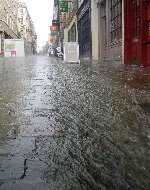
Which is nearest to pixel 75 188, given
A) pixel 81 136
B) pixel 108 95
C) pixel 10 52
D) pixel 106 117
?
pixel 81 136

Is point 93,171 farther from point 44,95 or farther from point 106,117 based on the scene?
point 44,95

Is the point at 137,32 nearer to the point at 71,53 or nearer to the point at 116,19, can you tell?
the point at 116,19

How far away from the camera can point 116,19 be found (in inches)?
814

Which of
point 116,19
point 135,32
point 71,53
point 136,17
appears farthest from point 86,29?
point 136,17

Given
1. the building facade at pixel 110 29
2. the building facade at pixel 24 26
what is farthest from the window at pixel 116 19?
the building facade at pixel 24 26

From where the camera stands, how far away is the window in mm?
19492

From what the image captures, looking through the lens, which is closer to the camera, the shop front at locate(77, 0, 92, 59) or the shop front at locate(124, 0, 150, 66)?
the shop front at locate(124, 0, 150, 66)

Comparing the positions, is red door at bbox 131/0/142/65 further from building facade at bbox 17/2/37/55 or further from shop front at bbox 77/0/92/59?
building facade at bbox 17/2/37/55

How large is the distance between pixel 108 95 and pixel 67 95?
2.07ft

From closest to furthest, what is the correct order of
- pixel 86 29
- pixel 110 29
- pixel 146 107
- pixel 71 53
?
pixel 146 107 → pixel 110 29 → pixel 71 53 → pixel 86 29

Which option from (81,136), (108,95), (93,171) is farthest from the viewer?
(108,95)

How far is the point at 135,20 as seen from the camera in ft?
54.1

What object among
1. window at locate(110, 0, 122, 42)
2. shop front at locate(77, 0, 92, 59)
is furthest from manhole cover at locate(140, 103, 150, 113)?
shop front at locate(77, 0, 92, 59)

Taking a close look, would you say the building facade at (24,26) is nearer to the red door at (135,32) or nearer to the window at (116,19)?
the window at (116,19)
